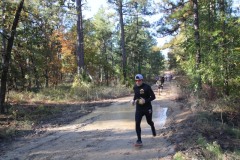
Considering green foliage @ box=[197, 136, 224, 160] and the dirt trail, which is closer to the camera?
green foliage @ box=[197, 136, 224, 160]

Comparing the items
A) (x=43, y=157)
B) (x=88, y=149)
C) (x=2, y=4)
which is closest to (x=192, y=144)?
(x=88, y=149)

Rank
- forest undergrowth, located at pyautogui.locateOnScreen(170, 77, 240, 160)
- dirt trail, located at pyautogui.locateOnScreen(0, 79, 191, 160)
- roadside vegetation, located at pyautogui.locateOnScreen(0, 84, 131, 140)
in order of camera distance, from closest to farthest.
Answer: forest undergrowth, located at pyautogui.locateOnScreen(170, 77, 240, 160)
dirt trail, located at pyautogui.locateOnScreen(0, 79, 191, 160)
roadside vegetation, located at pyautogui.locateOnScreen(0, 84, 131, 140)

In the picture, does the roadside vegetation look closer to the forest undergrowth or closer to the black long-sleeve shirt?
the black long-sleeve shirt

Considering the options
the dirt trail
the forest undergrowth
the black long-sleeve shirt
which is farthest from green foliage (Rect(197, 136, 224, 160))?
the black long-sleeve shirt

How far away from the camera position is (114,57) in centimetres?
6309

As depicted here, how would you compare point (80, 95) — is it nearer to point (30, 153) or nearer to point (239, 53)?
point (239, 53)

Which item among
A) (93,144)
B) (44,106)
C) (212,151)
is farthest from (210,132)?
(44,106)

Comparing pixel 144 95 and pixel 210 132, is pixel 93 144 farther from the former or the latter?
Answer: pixel 210 132

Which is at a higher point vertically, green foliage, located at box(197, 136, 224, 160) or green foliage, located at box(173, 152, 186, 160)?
green foliage, located at box(197, 136, 224, 160)

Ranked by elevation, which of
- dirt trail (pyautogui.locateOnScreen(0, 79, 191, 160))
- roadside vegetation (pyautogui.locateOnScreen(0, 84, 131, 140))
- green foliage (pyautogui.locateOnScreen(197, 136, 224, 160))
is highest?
roadside vegetation (pyautogui.locateOnScreen(0, 84, 131, 140))

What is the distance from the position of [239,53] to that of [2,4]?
1086 cm

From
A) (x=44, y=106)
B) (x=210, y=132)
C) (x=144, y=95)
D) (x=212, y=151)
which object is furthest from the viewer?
(x=44, y=106)

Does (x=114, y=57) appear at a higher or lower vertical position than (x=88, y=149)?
higher

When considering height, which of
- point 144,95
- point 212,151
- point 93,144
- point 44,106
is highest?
point 144,95
